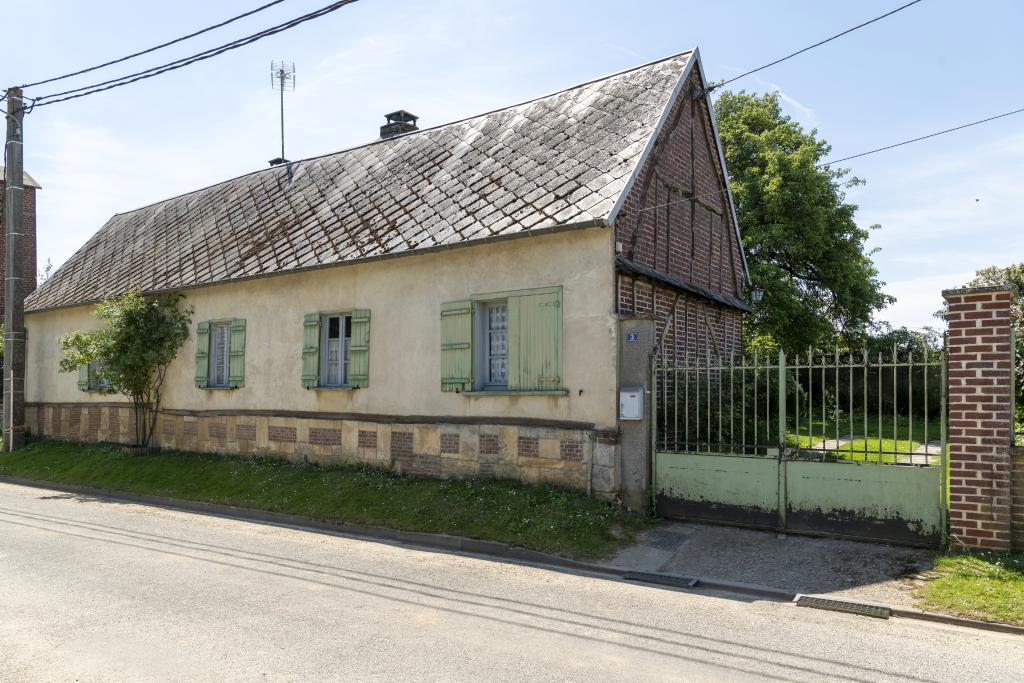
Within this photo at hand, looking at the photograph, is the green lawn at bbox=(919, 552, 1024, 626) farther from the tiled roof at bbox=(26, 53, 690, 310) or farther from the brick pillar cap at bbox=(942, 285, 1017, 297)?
the tiled roof at bbox=(26, 53, 690, 310)

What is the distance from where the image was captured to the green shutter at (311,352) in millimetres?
13953

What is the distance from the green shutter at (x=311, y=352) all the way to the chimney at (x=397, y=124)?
6955 millimetres

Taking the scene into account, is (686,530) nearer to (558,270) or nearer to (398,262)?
(558,270)

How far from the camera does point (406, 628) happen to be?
5.95 metres

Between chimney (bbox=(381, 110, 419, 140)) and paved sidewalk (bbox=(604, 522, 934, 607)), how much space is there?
1317 cm

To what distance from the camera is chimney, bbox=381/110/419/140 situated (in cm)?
1903

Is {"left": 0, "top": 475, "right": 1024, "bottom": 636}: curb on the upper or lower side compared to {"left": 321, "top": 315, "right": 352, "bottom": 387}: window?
lower

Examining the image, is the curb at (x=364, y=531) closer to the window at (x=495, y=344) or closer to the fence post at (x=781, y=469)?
the fence post at (x=781, y=469)

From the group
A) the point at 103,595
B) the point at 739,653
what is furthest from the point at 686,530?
the point at 103,595

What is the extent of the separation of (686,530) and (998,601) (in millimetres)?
3509

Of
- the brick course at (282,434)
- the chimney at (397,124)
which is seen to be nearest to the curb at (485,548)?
the brick course at (282,434)

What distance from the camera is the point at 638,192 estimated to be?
451 inches

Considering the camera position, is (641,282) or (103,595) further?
(641,282)

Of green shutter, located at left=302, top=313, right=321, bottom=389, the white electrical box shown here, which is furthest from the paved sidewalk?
green shutter, located at left=302, top=313, right=321, bottom=389
